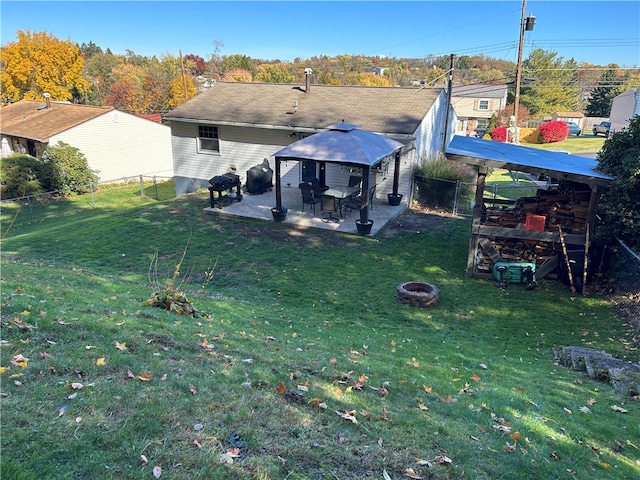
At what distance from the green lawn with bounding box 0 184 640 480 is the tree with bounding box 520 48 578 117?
1905 inches

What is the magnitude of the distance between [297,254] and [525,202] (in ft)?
18.8

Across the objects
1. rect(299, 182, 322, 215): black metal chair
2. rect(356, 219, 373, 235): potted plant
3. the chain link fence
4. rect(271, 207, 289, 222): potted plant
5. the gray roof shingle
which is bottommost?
the chain link fence

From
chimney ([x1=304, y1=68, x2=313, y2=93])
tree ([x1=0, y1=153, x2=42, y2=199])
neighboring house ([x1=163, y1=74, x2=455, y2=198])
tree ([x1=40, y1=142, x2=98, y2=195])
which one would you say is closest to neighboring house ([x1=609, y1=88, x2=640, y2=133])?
neighboring house ([x1=163, y1=74, x2=455, y2=198])

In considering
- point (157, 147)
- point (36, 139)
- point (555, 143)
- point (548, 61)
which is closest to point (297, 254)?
point (36, 139)

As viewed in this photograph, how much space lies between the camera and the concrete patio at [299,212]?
517 inches

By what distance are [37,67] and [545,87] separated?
5358 centimetres

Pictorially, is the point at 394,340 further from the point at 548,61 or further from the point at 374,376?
the point at 548,61

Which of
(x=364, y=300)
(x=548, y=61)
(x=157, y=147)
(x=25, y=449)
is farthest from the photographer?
(x=548, y=61)

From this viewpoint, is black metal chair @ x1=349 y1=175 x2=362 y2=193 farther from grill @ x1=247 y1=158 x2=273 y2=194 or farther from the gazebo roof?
grill @ x1=247 y1=158 x2=273 y2=194

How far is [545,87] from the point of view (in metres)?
48.7

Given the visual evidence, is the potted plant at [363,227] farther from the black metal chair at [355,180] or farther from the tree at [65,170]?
the tree at [65,170]

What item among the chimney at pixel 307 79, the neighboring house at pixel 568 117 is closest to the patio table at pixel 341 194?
the chimney at pixel 307 79

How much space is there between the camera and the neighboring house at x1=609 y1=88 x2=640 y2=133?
1113 inches

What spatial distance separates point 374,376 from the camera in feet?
15.9
